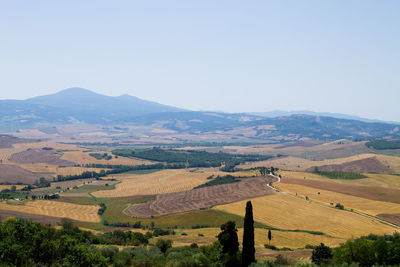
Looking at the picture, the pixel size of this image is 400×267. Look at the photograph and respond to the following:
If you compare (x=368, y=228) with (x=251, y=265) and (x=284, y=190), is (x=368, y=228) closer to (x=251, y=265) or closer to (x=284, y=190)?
(x=284, y=190)

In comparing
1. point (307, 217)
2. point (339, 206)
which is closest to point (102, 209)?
point (307, 217)

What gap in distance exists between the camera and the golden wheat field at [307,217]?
315 feet

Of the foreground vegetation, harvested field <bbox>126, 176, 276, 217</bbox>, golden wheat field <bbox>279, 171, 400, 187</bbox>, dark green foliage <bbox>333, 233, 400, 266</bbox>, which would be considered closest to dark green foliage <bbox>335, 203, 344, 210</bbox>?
harvested field <bbox>126, 176, 276, 217</bbox>

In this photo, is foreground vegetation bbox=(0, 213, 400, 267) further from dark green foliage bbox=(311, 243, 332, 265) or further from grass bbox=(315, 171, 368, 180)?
grass bbox=(315, 171, 368, 180)

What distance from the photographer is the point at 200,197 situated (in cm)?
14500

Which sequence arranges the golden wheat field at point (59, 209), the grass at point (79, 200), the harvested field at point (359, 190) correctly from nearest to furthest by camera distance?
1. the golden wheat field at point (59, 209)
2. the harvested field at point (359, 190)
3. the grass at point (79, 200)

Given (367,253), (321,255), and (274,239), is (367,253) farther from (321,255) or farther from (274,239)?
(274,239)

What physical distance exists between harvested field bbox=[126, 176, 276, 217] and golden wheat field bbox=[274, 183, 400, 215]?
10.1 m

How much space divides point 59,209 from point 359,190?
373 ft

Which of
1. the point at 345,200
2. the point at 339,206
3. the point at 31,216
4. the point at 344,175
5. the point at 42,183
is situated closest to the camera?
the point at 31,216

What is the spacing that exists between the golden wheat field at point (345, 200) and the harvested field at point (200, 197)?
1011 centimetres

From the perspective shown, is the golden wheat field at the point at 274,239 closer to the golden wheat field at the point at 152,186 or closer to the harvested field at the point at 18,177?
the golden wheat field at the point at 152,186

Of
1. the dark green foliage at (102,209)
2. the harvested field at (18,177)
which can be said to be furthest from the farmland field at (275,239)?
the harvested field at (18,177)

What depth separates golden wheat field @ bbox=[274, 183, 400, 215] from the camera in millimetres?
116475
